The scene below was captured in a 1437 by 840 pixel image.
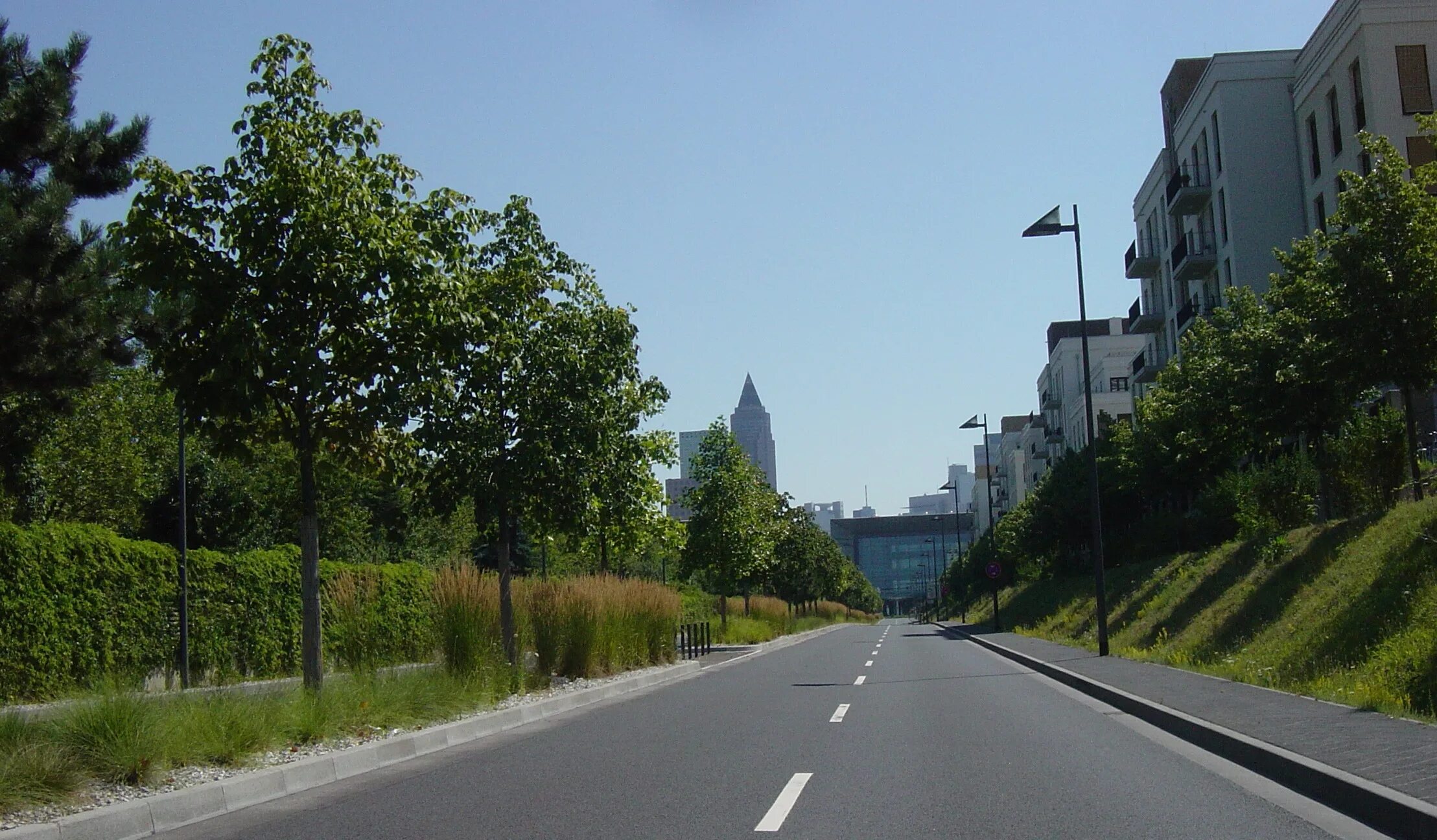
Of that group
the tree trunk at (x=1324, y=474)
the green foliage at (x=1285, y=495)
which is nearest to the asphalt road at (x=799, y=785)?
the tree trunk at (x=1324, y=474)

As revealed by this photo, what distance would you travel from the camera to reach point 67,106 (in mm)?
9250

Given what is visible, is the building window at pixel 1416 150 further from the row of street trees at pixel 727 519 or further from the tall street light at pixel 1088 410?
the row of street trees at pixel 727 519

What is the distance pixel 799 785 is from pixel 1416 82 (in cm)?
3496

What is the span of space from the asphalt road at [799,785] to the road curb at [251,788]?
170mm

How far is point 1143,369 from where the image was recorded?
60875 mm

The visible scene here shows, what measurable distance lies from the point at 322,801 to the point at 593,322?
39.3 feet

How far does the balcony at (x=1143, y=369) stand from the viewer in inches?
2352

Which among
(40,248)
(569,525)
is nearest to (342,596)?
(569,525)

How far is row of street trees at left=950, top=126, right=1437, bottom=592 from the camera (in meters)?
19.4

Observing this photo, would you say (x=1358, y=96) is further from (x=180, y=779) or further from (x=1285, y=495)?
(x=180, y=779)

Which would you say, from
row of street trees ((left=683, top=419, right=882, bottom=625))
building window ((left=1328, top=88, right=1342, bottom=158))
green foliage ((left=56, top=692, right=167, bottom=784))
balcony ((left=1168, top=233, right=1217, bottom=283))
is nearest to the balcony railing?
balcony ((left=1168, top=233, right=1217, bottom=283))

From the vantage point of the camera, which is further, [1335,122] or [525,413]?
[1335,122]

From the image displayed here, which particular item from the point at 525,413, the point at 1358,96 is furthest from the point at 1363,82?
the point at 525,413

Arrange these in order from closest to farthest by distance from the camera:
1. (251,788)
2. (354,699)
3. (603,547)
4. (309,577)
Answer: (251,788) → (354,699) → (309,577) → (603,547)
